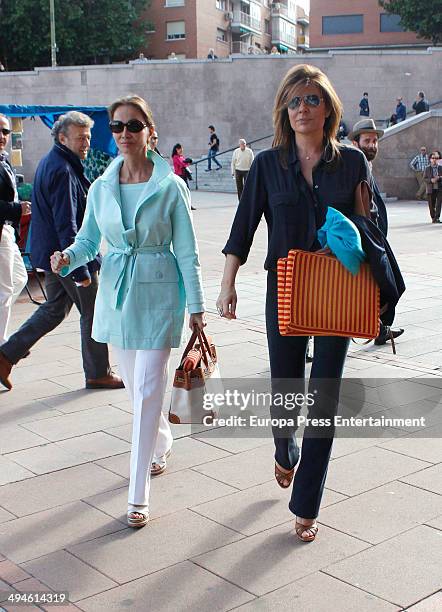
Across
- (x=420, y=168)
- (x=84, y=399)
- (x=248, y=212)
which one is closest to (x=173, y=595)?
(x=248, y=212)

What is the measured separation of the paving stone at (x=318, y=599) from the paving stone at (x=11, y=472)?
5.76 ft

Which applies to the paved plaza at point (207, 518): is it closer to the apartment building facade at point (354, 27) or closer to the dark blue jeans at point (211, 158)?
the dark blue jeans at point (211, 158)

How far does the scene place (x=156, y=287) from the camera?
13.7ft

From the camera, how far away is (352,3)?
64.0 meters

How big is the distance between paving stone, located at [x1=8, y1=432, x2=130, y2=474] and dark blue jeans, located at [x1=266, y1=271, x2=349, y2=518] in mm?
1447

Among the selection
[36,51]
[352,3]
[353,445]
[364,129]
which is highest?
[352,3]

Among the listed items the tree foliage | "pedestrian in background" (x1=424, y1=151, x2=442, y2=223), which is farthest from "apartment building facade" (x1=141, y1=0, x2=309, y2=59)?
"pedestrian in background" (x1=424, y1=151, x2=442, y2=223)

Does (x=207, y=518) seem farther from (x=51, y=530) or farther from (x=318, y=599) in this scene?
(x=318, y=599)

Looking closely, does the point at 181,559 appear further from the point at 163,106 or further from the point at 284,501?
the point at 163,106

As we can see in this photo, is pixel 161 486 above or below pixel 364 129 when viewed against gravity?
below

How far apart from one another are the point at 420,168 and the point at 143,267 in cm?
2593

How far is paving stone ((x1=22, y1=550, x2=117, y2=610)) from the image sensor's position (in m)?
3.40

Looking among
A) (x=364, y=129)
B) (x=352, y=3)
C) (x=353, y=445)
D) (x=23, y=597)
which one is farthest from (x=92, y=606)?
(x=352, y=3)

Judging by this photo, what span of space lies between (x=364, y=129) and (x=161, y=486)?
142 inches
